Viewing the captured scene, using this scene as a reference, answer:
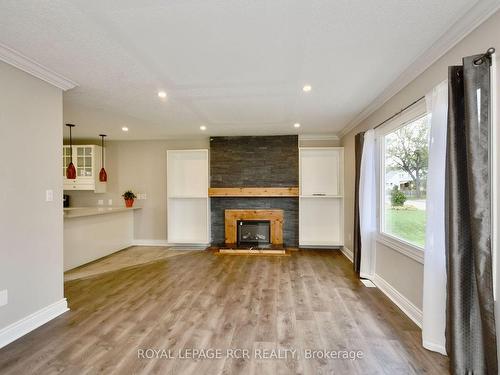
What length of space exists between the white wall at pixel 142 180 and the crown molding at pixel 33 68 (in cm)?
315

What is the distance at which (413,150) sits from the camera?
2.80m

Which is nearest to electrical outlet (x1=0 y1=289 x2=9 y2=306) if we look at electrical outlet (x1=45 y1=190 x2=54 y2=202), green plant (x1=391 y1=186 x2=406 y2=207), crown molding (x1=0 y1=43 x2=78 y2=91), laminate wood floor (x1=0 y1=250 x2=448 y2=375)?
laminate wood floor (x1=0 y1=250 x2=448 y2=375)

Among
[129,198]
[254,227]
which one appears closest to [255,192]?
[254,227]

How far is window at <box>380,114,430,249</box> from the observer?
2621mm

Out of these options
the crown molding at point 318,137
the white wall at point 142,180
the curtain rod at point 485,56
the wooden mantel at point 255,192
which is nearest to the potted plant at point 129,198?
the white wall at point 142,180

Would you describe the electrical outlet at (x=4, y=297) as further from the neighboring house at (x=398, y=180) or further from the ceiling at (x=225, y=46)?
the neighboring house at (x=398, y=180)

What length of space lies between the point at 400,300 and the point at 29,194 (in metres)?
3.93

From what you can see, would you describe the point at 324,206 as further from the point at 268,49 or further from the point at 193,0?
the point at 193,0

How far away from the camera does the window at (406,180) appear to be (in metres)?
2.62

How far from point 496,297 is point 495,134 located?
1021mm

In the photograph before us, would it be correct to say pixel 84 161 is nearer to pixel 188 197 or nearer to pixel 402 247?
pixel 188 197

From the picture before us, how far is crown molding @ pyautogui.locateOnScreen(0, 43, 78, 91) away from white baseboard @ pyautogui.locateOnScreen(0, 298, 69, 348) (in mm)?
2257

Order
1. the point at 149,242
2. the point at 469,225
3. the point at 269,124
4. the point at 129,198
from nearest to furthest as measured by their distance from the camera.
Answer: the point at 469,225
the point at 269,124
the point at 129,198
the point at 149,242

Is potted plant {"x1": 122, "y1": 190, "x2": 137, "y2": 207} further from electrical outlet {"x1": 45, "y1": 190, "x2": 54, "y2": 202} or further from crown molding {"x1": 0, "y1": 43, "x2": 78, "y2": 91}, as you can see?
crown molding {"x1": 0, "y1": 43, "x2": 78, "y2": 91}
